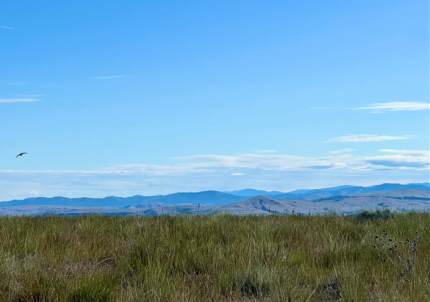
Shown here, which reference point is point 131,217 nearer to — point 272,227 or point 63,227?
point 63,227

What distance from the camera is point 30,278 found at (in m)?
4.14

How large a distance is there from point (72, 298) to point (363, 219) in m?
8.23

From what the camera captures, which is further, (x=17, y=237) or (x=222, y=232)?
A: (x=222, y=232)

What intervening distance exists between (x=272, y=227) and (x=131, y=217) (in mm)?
4101

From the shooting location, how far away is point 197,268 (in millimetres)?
5109

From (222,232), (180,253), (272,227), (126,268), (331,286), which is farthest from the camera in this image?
(272,227)

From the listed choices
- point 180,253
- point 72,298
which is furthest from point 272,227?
point 72,298

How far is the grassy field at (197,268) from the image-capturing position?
3.97 m

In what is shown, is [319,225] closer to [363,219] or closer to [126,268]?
[363,219]

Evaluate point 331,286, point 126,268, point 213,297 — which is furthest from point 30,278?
point 331,286

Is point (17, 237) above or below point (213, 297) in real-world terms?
above

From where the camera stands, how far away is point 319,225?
8.45 meters

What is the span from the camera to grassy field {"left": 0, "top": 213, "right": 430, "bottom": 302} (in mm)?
3967

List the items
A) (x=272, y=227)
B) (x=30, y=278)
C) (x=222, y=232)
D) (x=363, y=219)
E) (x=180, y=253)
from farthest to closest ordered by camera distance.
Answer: (x=363, y=219) < (x=272, y=227) < (x=222, y=232) < (x=180, y=253) < (x=30, y=278)
